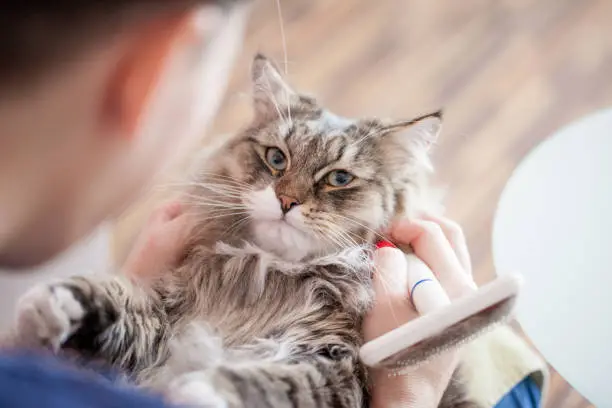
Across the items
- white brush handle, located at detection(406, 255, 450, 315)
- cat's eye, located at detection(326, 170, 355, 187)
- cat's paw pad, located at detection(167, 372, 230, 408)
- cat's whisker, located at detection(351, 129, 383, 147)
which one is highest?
cat's whisker, located at detection(351, 129, 383, 147)

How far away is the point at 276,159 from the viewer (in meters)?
1.28

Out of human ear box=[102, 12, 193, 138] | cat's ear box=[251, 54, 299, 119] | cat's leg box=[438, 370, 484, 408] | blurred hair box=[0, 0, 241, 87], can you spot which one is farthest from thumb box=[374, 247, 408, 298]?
blurred hair box=[0, 0, 241, 87]

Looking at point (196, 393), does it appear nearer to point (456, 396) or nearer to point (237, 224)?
point (237, 224)

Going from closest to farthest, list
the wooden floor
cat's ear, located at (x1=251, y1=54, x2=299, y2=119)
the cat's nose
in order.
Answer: the cat's nose, cat's ear, located at (x1=251, y1=54, x2=299, y2=119), the wooden floor

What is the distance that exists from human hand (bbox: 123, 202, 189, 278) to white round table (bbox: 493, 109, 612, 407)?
707 millimetres

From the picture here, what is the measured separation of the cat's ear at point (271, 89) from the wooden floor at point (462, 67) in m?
0.83

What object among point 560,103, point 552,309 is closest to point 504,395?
point 552,309

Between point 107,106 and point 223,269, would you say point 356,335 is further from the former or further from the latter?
point 107,106

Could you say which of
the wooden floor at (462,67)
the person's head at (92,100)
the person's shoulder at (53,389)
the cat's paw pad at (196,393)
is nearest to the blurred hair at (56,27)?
the person's head at (92,100)

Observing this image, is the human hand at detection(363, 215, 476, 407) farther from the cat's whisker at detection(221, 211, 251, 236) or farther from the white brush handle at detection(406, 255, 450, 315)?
the cat's whisker at detection(221, 211, 251, 236)

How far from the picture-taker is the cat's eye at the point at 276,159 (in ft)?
4.16

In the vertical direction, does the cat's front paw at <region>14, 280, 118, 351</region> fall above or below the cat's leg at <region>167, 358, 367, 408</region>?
above

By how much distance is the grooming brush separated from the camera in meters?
0.89

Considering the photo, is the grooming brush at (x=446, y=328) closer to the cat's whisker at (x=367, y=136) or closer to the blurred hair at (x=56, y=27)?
the cat's whisker at (x=367, y=136)
